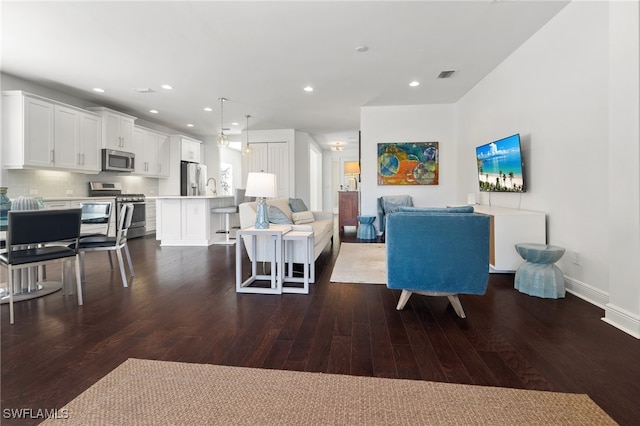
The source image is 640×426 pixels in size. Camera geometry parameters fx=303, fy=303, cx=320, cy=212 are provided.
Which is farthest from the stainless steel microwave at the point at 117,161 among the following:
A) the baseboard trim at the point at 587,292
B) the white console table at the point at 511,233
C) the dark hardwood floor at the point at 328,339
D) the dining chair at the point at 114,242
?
the baseboard trim at the point at 587,292

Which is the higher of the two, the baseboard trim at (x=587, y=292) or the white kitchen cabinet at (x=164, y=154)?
the white kitchen cabinet at (x=164, y=154)

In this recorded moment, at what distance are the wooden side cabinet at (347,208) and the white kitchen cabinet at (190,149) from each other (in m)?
4.30

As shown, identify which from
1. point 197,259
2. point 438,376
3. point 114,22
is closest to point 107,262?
point 197,259

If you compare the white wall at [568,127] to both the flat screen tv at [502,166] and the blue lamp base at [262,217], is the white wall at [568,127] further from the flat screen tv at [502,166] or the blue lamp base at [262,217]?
the blue lamp base at [262,217]

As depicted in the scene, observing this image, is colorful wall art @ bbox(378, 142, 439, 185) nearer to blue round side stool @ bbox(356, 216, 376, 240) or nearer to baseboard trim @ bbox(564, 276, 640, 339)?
blue round side stool @ bbox(356, 216, 376, 240)

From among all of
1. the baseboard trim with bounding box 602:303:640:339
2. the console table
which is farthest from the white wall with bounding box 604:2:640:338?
the console table

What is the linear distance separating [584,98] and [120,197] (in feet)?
23.9

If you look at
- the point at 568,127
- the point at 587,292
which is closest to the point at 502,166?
the point at 568,127

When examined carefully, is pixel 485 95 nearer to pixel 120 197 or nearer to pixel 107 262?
pixel 107 262

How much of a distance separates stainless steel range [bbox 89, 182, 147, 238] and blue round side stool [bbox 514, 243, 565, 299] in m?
6.57

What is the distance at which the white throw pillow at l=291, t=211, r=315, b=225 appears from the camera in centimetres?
470

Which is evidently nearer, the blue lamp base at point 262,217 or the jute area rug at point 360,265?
the blue lamp base at point 262,217

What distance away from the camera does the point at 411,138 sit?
251 inches

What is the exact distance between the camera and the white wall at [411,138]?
247 inches
